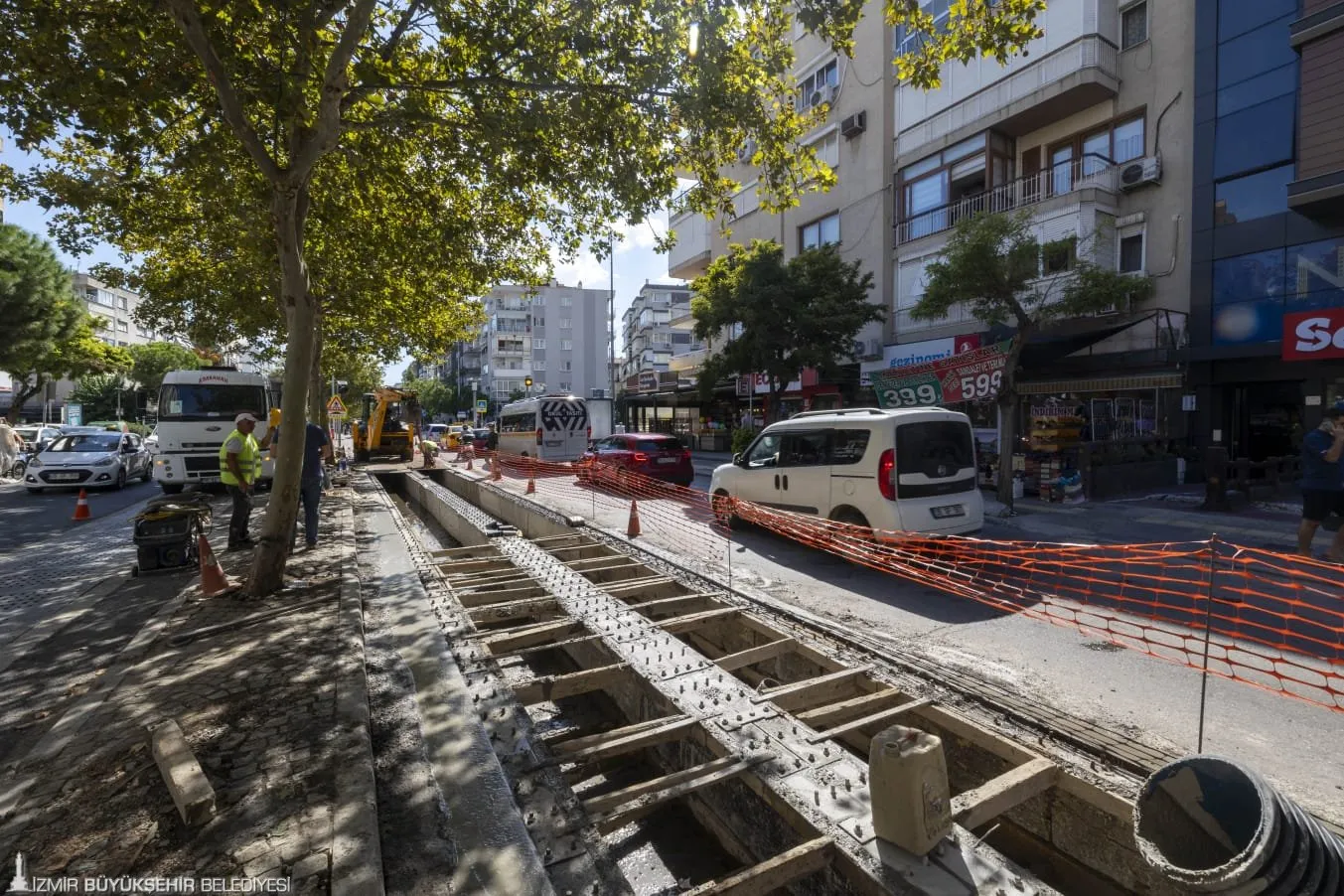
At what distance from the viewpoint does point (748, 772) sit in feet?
9.92

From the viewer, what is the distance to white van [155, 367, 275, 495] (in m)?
13.2

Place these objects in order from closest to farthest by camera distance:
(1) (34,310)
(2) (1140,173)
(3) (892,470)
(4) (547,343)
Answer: (3) (892,470) → (2) (1140,173) → (1) (34,310) → (4) (547,343)

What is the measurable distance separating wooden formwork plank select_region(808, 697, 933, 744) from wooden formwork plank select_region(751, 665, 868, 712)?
13.7 inches

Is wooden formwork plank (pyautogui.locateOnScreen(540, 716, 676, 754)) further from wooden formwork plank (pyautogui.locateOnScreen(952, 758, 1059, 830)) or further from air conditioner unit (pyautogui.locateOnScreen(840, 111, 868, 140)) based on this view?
air conditioner unit (pyautogui.locateOnScreen(840, 111, 868, 140))

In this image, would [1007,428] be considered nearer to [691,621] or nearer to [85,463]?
[691,621]

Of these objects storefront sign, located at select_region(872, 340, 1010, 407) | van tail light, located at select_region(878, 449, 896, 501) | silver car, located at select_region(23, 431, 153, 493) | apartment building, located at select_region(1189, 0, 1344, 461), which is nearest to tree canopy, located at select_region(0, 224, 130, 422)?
silver car, located at select_region(23, 431, 153, 493)

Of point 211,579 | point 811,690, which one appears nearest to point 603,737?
point 811,690

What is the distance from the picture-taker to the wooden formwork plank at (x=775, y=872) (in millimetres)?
2262

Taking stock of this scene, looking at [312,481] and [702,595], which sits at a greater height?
[312,481]

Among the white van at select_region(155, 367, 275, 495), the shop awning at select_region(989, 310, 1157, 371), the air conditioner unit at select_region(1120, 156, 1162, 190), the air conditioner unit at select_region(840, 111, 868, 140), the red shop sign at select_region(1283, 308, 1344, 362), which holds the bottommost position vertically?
the white van at select_region(155, 367, 275, 495)

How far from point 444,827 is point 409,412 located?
28.7 metres

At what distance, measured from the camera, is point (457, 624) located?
5055mm

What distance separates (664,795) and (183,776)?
6.62 feet

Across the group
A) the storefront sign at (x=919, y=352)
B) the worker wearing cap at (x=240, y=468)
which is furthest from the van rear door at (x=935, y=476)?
the storefront sign at (x=919, y=352)
